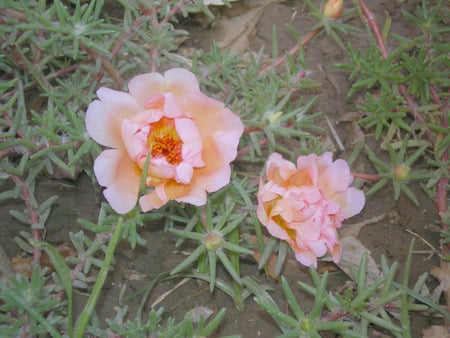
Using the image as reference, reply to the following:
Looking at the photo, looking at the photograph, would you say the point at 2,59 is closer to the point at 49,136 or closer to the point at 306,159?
the point at 49,136

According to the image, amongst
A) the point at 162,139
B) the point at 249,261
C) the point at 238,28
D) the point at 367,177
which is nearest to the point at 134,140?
the point at 162,139

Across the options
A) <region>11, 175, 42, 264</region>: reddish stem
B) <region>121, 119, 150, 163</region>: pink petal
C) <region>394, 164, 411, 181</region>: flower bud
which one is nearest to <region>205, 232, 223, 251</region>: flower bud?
<region>121, 119, 150, 163</region>: pink petal

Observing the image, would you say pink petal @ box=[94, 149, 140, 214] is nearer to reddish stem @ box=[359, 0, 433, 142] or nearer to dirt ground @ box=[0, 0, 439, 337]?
dirt ground @ box=[0, 0, 439, 337]

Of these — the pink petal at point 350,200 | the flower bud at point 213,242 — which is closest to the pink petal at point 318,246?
the pink petal at point 350,200

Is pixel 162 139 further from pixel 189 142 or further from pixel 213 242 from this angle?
pixel 213 242

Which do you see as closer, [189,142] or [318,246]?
[189,142]

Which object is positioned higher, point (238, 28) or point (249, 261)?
point (238, 28)
